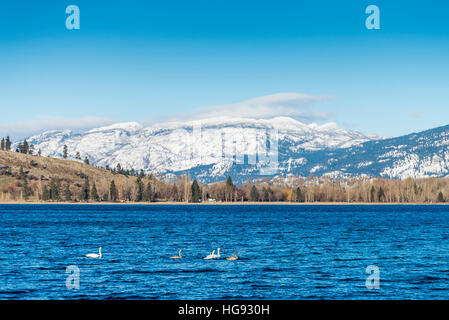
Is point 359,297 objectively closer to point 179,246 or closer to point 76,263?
point 76,263

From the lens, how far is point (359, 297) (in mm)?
46875

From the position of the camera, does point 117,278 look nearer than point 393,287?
No

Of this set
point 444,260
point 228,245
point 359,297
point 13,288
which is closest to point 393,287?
point 359,297
